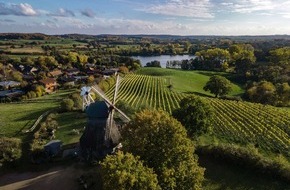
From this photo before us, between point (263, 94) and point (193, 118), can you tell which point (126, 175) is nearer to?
point (193, 118)

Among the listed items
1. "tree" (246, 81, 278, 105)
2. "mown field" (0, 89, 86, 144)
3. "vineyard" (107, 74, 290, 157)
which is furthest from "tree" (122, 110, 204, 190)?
"tree" (246, 81, 278, 105)

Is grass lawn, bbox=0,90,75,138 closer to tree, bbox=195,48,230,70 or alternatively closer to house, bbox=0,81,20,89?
house, bbox=0,81,20,89

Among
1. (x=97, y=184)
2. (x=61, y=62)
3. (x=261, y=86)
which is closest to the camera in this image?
(x=97, y=184)

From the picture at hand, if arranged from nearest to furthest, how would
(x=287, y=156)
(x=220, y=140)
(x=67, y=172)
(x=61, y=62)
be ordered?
(x=67, y=172), (x=287, y=156), (x=220, y=140), (x=61, y=62)

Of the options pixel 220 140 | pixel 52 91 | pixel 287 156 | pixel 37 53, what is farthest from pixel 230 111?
pixel 37 53

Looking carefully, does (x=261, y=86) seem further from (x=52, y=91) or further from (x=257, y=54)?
(x=257, y=54)
